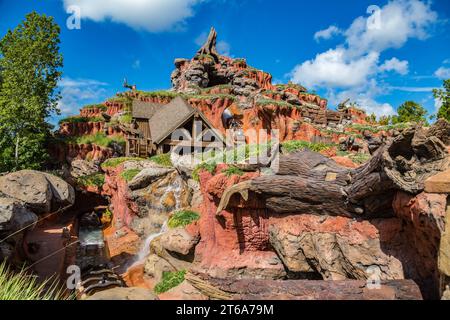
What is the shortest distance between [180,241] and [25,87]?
21.5 meters

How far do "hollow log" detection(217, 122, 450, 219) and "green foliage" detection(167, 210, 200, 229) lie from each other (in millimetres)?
3401

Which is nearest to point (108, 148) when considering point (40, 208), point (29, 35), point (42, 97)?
point (42, 97)

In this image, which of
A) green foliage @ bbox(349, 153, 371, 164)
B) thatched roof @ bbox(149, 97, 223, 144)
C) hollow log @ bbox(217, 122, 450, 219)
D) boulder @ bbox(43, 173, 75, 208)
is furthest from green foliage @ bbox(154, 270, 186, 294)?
thatched roof @ bbox(149, 97, 223, 144)

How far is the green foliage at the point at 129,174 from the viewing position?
1855cm

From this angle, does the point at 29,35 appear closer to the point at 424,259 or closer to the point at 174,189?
the point at 174,189

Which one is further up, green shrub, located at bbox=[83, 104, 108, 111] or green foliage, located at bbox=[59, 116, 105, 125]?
green shrub, located at bbox=[83, 104, 108, 111]

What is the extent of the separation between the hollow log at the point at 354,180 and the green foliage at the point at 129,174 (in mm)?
11520

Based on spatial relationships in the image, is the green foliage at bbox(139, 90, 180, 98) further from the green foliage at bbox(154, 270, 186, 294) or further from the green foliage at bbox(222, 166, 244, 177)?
the green foliage at bbox(222, 166, 244, 177)

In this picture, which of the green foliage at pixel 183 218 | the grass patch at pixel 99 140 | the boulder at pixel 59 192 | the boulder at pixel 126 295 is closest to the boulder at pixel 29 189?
the boulder at pixel 59 192

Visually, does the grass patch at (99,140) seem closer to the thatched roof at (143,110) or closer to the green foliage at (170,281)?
the thatched roof at (143,110)

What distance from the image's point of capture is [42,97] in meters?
25.2

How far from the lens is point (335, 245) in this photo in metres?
6.71

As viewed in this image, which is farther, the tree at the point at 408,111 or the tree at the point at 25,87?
the tree at the point at 408,111

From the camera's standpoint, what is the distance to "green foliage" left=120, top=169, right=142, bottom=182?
60.8 ft
